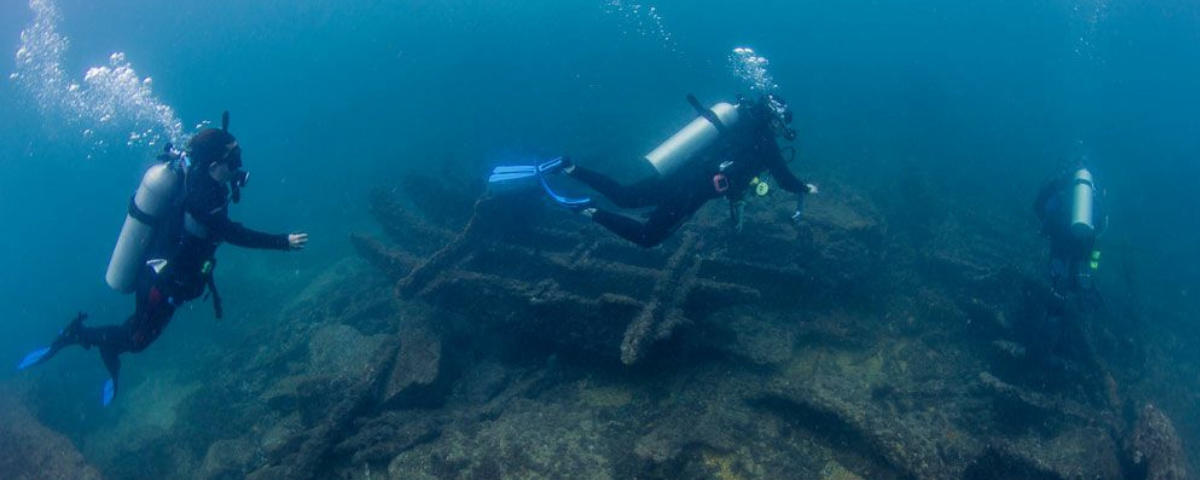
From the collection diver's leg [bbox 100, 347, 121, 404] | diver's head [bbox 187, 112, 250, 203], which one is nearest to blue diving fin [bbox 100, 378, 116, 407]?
diver's leg [bbox 100, 347, 121, 404]

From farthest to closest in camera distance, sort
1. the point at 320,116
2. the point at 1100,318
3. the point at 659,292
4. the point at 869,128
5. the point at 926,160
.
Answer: the point at 320,116, the point at 869,128, the point at 926,160, the point at 1100,318, the point at 659,292

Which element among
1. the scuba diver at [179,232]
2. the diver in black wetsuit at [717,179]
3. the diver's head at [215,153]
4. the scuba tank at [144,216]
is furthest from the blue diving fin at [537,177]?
the scuba tank at [144,216]

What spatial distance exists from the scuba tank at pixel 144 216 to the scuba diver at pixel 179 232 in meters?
0.01

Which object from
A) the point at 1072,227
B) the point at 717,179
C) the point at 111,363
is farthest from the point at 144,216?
the point at 1072,227

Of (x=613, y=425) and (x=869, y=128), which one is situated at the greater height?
(x=869, y=128)

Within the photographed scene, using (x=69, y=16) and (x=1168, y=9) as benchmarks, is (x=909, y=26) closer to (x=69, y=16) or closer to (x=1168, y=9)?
(x=1168, y=9)

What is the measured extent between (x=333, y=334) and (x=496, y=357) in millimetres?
5347

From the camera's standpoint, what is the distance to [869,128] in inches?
1217

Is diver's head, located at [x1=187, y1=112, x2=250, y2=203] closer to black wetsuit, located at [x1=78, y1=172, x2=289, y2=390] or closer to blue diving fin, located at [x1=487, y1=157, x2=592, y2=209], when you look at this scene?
black wetsuit, located at [x1=78, y1=172, x2=289, y2=390]

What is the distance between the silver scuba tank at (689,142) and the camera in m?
8.20

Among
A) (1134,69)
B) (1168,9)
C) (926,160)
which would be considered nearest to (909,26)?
(1134,69)

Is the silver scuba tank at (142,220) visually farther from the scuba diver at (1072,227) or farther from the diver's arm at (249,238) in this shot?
the scuba diver at (1072,227)

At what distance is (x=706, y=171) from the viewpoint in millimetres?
7863

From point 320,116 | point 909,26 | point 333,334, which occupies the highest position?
point 909,26
